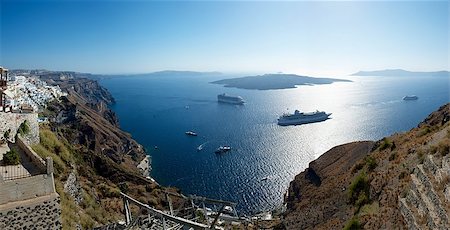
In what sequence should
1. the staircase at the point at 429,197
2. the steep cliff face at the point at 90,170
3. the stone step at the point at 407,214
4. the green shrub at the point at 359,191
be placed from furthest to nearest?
the steep cliff face at the point at 90,170 < the green shrub at the point at 359,191 < the stone step at the point at 407,214 < the staircase at the point at 429,197

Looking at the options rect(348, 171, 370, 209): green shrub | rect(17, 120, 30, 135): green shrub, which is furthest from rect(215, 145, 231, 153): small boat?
rect(17, 120, 30, 135): green shrub

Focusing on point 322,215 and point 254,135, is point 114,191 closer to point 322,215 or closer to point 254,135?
point 322,215

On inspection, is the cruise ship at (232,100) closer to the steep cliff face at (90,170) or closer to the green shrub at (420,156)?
the steep cliff face at (90,170)

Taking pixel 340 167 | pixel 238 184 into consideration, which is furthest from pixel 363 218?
pixel 238 184

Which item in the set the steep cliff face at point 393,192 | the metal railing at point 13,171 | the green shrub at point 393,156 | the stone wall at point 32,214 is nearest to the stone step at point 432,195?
the steep cliff face at point 393,192

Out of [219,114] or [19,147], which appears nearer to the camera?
[19,147]

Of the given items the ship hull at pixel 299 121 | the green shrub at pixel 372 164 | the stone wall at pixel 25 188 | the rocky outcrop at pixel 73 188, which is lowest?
the ship hull at pixel 299 121
